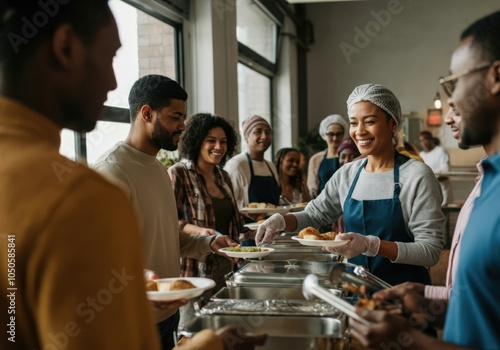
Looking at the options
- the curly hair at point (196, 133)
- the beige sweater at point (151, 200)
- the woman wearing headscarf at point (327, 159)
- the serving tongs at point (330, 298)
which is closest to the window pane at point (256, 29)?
the woman wearing headscarf at point (327, 159)

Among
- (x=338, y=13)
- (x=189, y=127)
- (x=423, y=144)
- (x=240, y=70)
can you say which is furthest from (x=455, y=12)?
(x=189, y=127)

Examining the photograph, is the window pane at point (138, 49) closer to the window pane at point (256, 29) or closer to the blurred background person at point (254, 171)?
the blurred background person at point (254, 171)

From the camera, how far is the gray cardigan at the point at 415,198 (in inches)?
72.6

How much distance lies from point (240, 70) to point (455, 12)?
4452mm

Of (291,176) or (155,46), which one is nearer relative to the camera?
(155,46)

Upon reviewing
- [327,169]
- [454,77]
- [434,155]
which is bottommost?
[327,169]

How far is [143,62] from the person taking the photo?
3.80 m

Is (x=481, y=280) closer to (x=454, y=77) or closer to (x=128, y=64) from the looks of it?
(x=454, y=77)

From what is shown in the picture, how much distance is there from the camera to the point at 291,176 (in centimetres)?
486

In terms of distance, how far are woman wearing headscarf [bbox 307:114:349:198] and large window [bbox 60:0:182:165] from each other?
62.6 inches

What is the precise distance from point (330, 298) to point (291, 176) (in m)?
3.79

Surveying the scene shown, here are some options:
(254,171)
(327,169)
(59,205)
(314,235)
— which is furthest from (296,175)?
(59,205)

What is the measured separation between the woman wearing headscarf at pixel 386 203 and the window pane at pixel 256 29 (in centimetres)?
440

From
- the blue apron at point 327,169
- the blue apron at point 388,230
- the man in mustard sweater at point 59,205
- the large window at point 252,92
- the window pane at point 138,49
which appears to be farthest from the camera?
the large window at point 252,92
